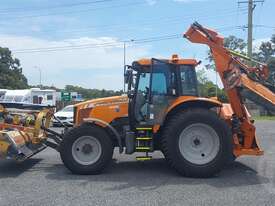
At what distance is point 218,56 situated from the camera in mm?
11320

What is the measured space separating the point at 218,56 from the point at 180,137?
2.14m

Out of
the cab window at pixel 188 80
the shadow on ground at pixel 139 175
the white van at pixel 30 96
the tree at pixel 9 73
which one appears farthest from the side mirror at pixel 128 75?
the tree at pixel 9 73

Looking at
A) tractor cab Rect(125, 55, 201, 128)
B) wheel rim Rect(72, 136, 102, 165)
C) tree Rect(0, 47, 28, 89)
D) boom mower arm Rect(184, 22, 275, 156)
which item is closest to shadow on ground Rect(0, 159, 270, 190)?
wheel rim Rect(72, 136, 102, 165)

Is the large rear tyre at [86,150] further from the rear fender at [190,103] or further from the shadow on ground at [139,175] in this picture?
the rear fender at [190,103]

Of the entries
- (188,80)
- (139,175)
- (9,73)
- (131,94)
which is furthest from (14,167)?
(9,73)

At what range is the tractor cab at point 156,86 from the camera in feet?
36.5

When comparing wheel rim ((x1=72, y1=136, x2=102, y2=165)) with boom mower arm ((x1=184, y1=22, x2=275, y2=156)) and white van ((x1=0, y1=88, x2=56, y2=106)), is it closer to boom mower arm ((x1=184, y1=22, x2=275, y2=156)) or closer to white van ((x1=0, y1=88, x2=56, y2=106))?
boom mower arm ((x1=184, y1=22, x2=275, y2=156))

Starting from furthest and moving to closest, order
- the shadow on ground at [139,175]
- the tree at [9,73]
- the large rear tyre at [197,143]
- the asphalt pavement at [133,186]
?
the tree at [9,73] → the large rear tyre at [197,143] → the shadow on ground at [139,175] → the asphalt pavement at [133,186]

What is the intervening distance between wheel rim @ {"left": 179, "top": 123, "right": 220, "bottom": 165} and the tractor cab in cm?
69

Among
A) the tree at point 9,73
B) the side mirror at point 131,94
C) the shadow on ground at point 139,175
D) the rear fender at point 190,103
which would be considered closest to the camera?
the shadow on ground at point 139,175

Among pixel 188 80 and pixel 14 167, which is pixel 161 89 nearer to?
pixel 188 80

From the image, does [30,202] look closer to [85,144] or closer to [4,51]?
[85,144]

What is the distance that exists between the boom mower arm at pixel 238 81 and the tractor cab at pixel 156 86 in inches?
25.6

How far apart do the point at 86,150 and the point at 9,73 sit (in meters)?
84.9
